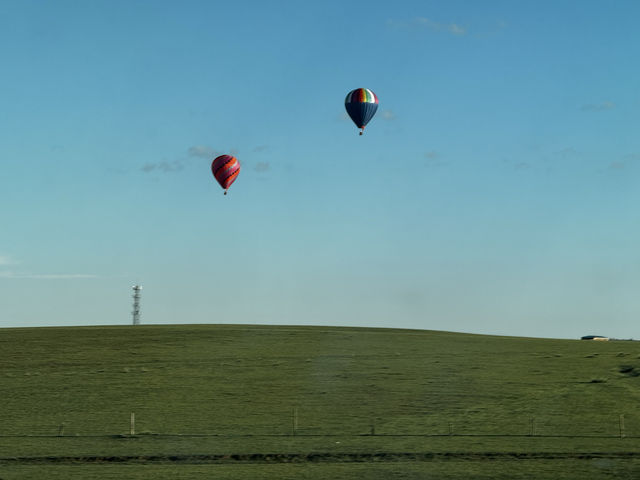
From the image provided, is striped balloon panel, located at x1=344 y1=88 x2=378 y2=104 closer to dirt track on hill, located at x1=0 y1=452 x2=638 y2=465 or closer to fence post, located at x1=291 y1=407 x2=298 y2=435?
fence post, located at x1=291 y1=407 x2=298 y2=435

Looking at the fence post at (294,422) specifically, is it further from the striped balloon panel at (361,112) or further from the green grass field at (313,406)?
the striped balloon panel at (361,112)

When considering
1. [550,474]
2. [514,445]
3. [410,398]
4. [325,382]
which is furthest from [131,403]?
[550,474]

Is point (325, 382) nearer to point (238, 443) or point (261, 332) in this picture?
point (238, 443)

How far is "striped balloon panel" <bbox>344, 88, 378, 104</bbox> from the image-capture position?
80.4 meters

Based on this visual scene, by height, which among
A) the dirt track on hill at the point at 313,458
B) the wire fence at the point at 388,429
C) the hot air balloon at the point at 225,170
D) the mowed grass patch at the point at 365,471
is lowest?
the mowed grass patch at the point at 365,471

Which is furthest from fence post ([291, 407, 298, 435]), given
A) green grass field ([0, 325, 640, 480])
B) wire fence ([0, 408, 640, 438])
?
green grass field ([0, 325, 640, 480])

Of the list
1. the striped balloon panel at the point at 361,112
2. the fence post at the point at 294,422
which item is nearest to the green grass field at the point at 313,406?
the fence post at the point at 294,422

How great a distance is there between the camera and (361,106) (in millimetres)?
80062

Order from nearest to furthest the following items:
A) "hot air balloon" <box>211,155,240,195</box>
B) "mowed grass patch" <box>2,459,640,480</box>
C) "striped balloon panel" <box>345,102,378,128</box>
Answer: "mowed grass patch" <box>2,459,640,480</box> < "striped balloon panel" <box>345,102,378,128</box> < "hot air balloon" <box>211,155,240,195</box>

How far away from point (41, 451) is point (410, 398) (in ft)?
96.8

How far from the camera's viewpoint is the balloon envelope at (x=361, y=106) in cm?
8012

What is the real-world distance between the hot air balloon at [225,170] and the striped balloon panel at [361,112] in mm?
12989

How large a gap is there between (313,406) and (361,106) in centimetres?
3087

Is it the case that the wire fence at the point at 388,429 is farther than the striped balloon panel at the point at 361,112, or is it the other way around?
the striped balloon panel at the point at 361,112
